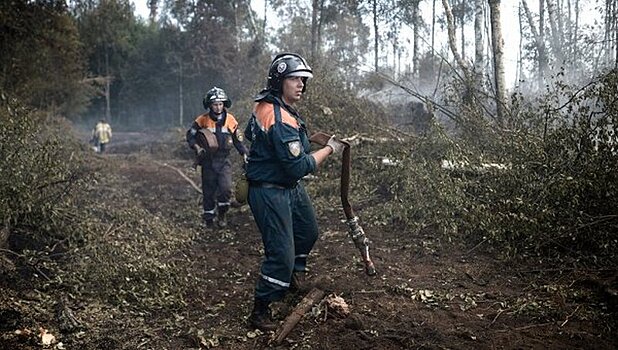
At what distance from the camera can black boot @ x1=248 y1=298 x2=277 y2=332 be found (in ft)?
11.8

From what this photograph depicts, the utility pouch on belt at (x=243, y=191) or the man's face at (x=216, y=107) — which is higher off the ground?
the man's face at (x=216, y=107)

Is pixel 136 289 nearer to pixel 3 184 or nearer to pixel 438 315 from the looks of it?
pixel 3 184

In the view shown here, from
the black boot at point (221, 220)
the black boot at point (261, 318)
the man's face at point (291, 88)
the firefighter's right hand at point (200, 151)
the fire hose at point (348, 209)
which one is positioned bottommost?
the black boot at point (261, 318)

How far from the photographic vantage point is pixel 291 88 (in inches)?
148

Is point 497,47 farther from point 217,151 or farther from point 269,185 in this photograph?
point 269,185

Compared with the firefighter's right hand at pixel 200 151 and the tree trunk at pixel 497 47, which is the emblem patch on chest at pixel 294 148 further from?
the tree trunk at pixel 497 47

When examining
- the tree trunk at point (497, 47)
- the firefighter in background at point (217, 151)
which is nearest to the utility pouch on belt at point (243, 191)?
the firefighter in background at point (217, 151)

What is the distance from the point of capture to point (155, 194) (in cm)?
964

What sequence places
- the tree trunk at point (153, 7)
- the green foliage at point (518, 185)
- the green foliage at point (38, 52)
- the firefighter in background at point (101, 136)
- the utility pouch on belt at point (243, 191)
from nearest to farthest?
the utility pouch on belt at point (243, 191) < the green foliage at point (518, 185) < the green foliage at point (38, 52) < the firefighter in background at point (101, 136) < the tree trunk at point (153, 7)

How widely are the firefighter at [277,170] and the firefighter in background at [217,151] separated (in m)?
3.16

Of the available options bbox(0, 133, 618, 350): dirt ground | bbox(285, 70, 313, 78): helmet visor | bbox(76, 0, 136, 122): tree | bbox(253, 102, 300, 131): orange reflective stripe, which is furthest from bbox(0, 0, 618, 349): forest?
bbox(76, 0, 136, 122): tree

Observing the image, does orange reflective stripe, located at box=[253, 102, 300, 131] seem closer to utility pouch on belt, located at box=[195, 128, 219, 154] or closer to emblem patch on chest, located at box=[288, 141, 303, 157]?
emblem patch on chest, located at box=[288, 141, 303, 157]

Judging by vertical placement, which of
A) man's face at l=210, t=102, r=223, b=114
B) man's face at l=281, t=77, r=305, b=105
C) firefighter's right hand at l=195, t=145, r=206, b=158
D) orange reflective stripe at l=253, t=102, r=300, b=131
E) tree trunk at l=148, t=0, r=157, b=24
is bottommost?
firefighter's right hand at l=195, t=145, r=206, b=158

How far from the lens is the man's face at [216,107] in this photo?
6.93 m
